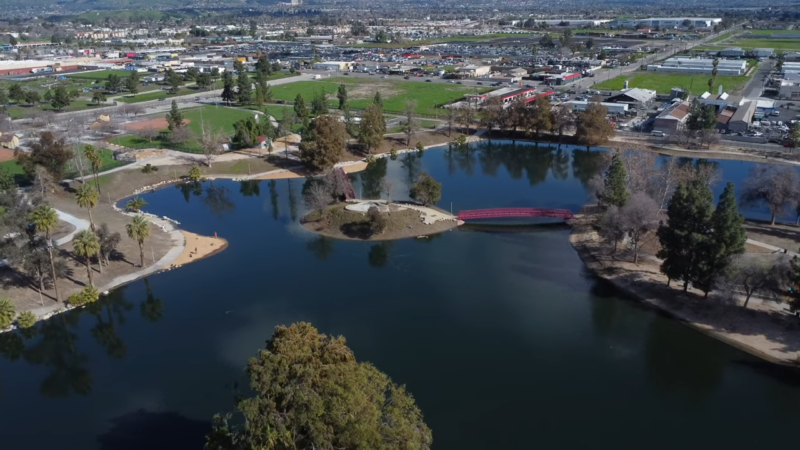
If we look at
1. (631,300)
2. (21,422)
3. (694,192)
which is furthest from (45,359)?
(694,192)

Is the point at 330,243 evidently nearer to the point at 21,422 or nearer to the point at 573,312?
the point at 573,312

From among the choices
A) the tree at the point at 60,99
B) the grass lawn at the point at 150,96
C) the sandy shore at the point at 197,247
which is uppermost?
the tree at the point at 60,99

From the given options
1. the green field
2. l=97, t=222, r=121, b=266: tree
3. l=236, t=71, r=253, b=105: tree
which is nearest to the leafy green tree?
l=97, t=222, r=121, b=266: tree

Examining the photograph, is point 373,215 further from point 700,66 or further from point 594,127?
point 700,66

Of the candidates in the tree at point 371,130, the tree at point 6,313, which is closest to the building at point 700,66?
the tree at point 371,130

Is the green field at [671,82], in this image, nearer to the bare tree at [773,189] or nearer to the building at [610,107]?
the building at [610,107]

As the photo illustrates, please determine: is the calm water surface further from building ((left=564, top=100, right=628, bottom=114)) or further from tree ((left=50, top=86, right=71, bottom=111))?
tree ((left=50, top=86, right=71, bottom=111))
